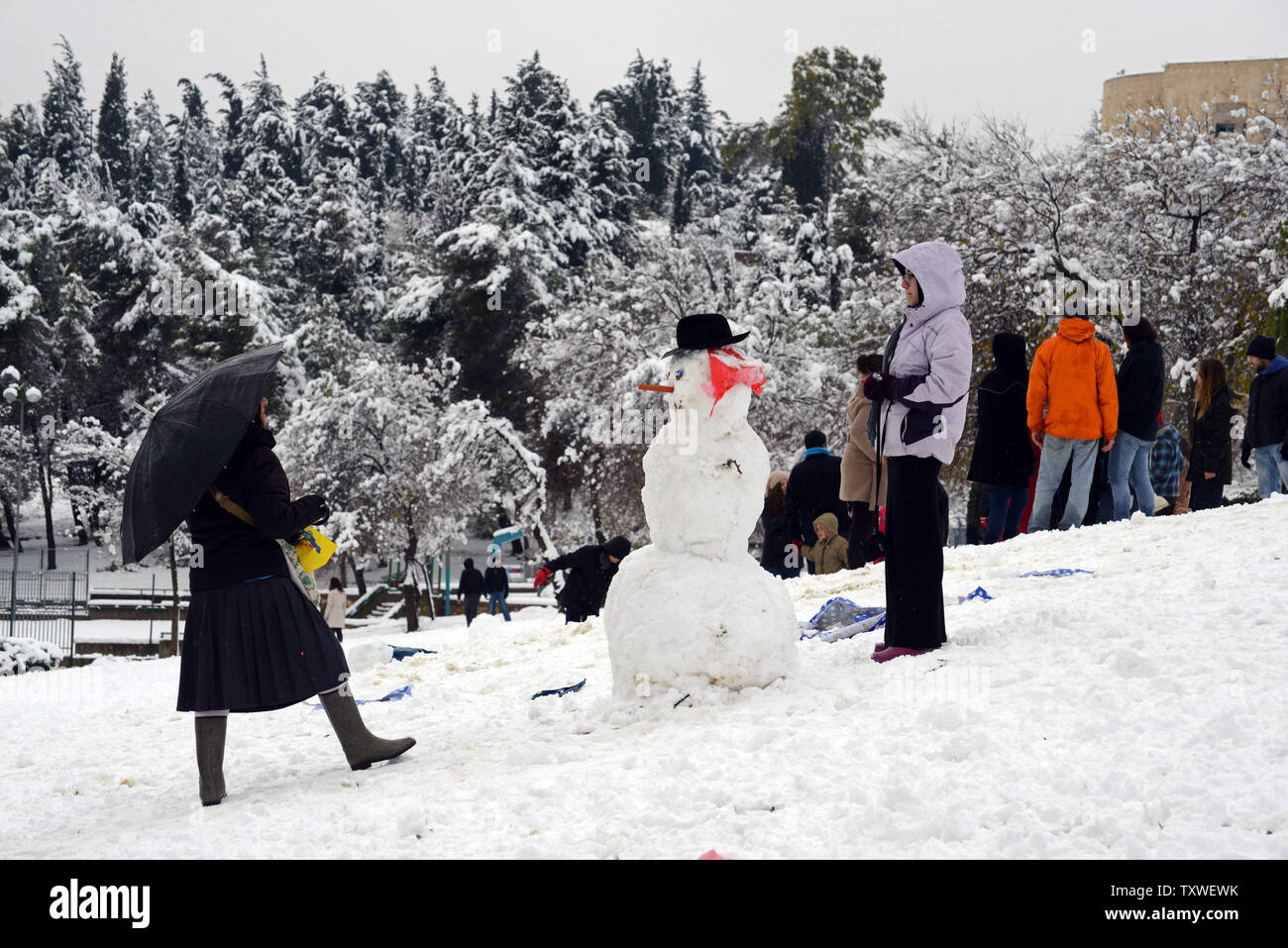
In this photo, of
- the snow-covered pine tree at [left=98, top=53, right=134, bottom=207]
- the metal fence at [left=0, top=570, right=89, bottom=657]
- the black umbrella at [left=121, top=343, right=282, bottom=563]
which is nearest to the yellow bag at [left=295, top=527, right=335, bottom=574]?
the black umbrella at [left=121, top=343, right=282, bottom=563]

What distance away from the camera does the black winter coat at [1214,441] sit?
1064 centimetres

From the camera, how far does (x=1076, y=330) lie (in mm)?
9047

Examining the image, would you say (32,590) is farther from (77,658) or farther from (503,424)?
(503,424)

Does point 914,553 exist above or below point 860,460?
below

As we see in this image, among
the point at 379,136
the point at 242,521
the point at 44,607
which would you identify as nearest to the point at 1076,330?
the point at 242,521

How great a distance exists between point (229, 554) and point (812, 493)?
633 cm

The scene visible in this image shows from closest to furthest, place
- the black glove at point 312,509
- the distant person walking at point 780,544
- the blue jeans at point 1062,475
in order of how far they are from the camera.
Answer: the black glove at point 312,509 → the blue jeans at point 1062,475 → the distant person walking at point 780,544

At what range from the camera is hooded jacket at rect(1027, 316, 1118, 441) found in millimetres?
8969

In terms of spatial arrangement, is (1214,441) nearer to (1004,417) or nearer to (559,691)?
(1004,417)

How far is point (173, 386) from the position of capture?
44.1 m

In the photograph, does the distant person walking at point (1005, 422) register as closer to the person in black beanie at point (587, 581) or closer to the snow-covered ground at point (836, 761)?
the snow-covered ground at point (836, 761)

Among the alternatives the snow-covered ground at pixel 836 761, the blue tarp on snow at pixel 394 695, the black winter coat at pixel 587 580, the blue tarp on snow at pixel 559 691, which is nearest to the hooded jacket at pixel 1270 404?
the snow-covered ground at pixel 836 761

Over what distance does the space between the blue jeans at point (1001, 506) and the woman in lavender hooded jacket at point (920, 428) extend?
183 inches
